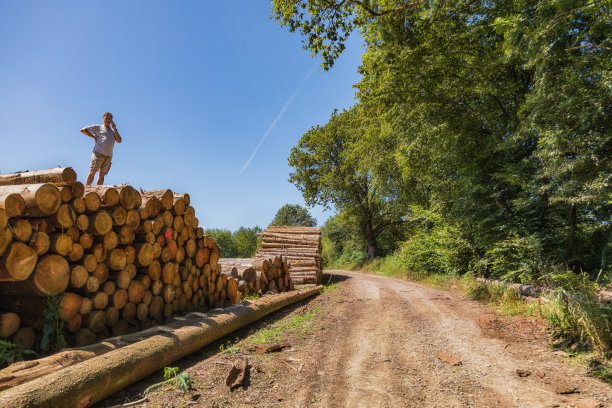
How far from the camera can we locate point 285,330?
20.0 feet

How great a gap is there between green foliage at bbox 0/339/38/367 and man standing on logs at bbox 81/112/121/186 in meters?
4.11

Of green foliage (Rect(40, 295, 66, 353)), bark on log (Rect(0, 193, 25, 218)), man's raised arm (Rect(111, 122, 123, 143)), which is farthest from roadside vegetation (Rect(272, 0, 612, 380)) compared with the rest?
green foliage (Rect(40, 295, 66, 353))

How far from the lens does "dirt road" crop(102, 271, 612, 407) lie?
3.18 meters

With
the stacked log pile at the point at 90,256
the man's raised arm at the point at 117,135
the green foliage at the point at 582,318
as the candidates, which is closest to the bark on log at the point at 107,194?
the stacked log pile at the point at 90,256

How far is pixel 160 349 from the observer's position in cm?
391

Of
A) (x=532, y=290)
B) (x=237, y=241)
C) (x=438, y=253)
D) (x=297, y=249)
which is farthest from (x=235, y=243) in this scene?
(x=532, y=290)

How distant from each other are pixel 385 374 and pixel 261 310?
374 cm

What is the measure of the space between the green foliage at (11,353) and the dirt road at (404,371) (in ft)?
4.22

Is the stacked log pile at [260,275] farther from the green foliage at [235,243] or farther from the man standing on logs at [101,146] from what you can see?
the green foliage at [235,243]

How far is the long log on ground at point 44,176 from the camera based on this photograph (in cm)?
440

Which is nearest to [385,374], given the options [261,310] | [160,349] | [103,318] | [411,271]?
[160,349]

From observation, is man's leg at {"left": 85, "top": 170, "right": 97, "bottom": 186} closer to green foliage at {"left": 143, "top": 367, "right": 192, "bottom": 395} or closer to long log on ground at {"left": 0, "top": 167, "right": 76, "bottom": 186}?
long log on ground at {"left": 0, "top": 167, "right": 76, "bottom": 186}

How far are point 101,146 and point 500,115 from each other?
444 inches

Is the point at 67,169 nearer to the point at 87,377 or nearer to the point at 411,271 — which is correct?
the point at 87,377
